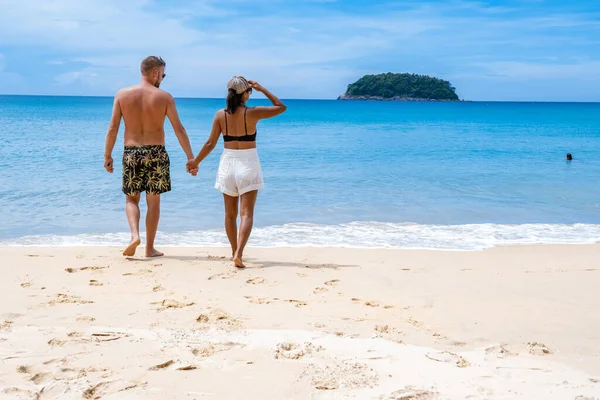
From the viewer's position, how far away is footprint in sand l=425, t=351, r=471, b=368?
3.29 metres

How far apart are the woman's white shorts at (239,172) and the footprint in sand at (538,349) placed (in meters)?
2.87

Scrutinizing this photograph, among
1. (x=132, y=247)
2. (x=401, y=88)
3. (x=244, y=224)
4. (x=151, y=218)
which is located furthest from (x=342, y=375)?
(x=401, y=88)

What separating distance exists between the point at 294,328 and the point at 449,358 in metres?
1.04

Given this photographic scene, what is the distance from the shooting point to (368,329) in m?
3.90

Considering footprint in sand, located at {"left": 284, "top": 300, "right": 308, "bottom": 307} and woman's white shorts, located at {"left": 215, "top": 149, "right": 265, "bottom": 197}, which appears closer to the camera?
footprint in sand, located at {"left": 284, "top": 300, "right": 308, "bottom": 307}

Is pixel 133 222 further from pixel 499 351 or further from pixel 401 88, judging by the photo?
pixel 401 88

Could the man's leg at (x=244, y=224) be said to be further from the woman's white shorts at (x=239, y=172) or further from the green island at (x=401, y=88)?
the green island at (x=401, y=88)

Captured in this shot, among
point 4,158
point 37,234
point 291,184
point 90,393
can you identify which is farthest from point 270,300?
point 4,158

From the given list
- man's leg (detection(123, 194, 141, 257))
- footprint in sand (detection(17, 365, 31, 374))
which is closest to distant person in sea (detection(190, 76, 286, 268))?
man's leg (detection(123, 194, 141, 257))

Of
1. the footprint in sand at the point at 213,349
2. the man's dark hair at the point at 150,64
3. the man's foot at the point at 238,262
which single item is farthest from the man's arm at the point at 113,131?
the footprint in sand at the point at 213,349

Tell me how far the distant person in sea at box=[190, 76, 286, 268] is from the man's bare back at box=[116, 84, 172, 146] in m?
0.54

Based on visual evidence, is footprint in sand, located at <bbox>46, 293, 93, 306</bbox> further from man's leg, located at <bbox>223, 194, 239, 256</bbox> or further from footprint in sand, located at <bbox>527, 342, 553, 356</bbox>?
footprint in sand, located at <bbox>527, 342, 553, 356</bbox>

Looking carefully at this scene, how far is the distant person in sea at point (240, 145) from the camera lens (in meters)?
5.47

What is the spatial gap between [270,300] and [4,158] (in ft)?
47.3
